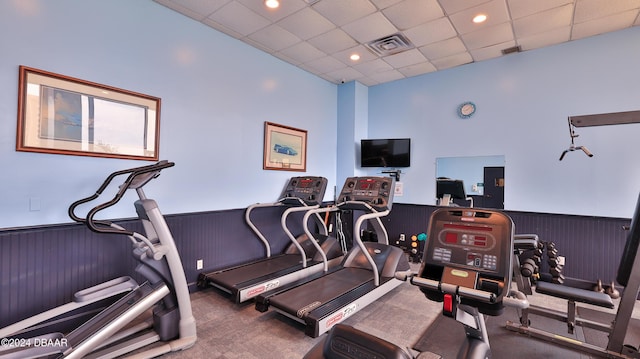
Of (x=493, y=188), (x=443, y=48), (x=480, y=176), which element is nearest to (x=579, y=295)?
(x=493, y=188)

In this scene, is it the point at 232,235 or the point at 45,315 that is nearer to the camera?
the point at 45,315

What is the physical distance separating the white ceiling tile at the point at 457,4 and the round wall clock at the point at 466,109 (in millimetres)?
1902

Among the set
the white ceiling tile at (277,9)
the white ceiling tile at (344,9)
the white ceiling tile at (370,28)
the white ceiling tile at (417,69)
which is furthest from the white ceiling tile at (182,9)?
the white ceiling tile at (417,69)

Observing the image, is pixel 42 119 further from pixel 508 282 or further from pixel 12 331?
pixel 508 282

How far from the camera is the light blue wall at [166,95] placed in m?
2.56

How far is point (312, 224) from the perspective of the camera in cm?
552

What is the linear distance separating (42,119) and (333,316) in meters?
3.25

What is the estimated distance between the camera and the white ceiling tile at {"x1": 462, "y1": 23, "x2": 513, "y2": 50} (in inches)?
152

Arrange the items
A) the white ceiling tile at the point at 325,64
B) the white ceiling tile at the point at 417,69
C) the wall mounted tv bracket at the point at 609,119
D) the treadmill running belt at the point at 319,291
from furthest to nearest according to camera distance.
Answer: the white ceiling tile at the point at 417,69 < the white ceiling tile at the point at 325,64 < the treadmill running belt at the point at 319,291 < the wall mounted tv bracket at the point at 609,119

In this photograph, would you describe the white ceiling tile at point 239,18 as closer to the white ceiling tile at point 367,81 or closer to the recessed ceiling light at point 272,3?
the recessed ceiling light at point 272,3

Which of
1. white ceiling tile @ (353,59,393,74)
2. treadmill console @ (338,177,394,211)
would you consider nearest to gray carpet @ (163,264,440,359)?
treadmill console @ (338,177,394,211)

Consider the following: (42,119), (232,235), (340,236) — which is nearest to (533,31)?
(340,236)

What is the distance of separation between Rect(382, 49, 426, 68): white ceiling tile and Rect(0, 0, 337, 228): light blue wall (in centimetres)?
154

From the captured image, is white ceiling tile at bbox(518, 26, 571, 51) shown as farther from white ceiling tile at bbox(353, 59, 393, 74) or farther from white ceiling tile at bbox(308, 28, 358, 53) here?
white ceiling tile at bbox(308, 28, 358, 53)
